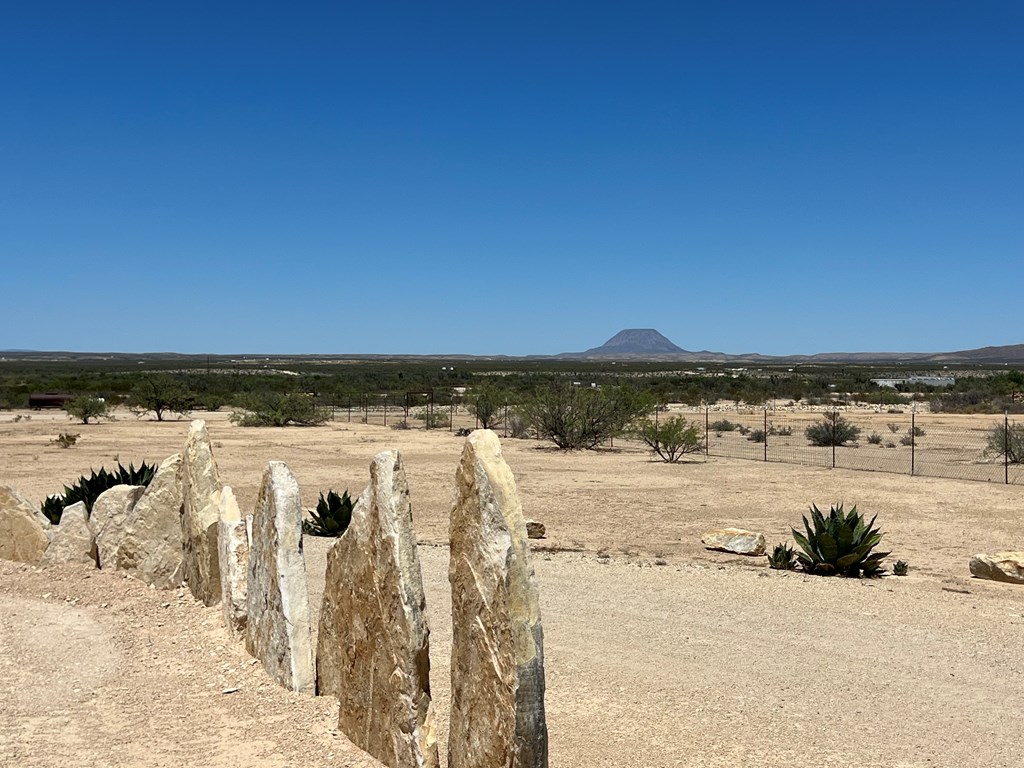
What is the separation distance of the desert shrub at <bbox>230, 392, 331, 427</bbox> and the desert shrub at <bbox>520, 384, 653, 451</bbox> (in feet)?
42.6

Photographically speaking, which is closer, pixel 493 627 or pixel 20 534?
pixel 493 627

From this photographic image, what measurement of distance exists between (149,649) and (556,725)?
335 cm

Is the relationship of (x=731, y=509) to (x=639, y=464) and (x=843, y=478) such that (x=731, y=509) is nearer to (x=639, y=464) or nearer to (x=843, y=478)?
(x=843, y=478)

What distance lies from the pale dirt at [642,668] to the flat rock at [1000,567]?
46cm

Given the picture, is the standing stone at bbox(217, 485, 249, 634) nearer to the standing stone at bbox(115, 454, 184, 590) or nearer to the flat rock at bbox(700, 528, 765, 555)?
the standing stone at bbox(115, 454, 184, 590)

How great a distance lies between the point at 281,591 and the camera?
6301 millimetres

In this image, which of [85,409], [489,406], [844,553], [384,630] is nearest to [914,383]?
[489,406]

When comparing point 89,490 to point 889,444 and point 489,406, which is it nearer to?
point 489,406

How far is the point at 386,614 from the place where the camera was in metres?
5.11

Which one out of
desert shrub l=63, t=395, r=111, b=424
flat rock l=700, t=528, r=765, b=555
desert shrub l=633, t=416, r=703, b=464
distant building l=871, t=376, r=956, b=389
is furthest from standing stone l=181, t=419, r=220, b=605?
distant building l=871, t=376, r=956, b=389

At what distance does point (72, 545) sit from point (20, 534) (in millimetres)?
678

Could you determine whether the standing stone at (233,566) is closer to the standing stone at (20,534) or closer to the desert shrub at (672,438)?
the standing stone at (20,534)

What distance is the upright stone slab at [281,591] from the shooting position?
6172 millimetres

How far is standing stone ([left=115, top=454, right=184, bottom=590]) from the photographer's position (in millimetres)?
9172
